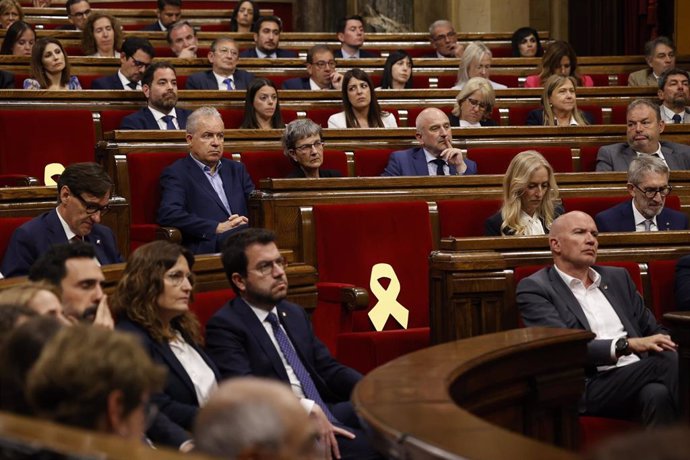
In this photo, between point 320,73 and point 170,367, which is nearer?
point 170,367

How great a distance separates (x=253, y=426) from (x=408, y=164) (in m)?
3.72

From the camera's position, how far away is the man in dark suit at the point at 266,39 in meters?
7.64

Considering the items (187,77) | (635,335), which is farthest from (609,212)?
(187,77)

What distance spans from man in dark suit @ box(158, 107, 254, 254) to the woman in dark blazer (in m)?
1.49

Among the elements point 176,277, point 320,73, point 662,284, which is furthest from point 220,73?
point 176,277

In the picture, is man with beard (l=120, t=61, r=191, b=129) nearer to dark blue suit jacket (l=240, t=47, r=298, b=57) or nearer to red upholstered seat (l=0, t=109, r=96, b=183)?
red upholstered seat (l=0, t=109, r=96, b=183)

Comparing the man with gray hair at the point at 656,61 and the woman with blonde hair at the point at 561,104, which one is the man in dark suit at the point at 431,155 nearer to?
the woman with blonde hair at the point at 561,104

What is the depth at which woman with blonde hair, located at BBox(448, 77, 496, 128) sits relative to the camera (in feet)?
19.0

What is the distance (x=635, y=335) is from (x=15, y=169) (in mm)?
2714

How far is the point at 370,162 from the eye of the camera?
16.9 feet

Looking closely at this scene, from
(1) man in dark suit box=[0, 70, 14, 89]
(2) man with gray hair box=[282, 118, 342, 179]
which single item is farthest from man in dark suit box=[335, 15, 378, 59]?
(2) man with gray hair box=[282, 118, 342, 179]

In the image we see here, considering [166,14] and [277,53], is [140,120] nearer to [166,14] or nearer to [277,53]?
[277,53]

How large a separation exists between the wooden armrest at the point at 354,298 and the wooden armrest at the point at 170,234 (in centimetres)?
74

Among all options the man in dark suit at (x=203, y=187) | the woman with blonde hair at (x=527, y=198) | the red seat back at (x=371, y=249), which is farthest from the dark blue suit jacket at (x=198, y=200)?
the woman with blonde hair at (x=527, y=198)
